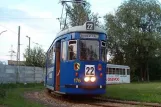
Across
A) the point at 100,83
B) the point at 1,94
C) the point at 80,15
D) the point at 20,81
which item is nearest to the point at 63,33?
the point at 100,83

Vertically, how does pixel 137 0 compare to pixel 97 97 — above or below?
above

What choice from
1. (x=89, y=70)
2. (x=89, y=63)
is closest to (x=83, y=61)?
(x=89, y=63)

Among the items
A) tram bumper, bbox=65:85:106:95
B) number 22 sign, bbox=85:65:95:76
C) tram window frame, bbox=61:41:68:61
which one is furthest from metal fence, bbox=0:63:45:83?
number 22 sign, bbox=85:65:95:76

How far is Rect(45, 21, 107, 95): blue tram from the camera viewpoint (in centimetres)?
1780

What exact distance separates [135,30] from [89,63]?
46.5 metres

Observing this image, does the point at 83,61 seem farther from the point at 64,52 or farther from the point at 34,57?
the point at 34,57

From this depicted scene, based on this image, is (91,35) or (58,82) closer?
(91,35)

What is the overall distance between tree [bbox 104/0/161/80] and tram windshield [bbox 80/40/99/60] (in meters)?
44.6

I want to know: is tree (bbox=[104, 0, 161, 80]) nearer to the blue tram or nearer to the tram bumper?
the blue tram

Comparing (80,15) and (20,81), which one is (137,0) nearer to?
(80,15)

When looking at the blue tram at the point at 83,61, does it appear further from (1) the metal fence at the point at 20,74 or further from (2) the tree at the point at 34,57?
(2) the tree at the point at 34,57

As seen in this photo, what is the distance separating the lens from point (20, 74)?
38594 mm

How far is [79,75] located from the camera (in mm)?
17781

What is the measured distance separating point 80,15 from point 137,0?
18.8 meters
